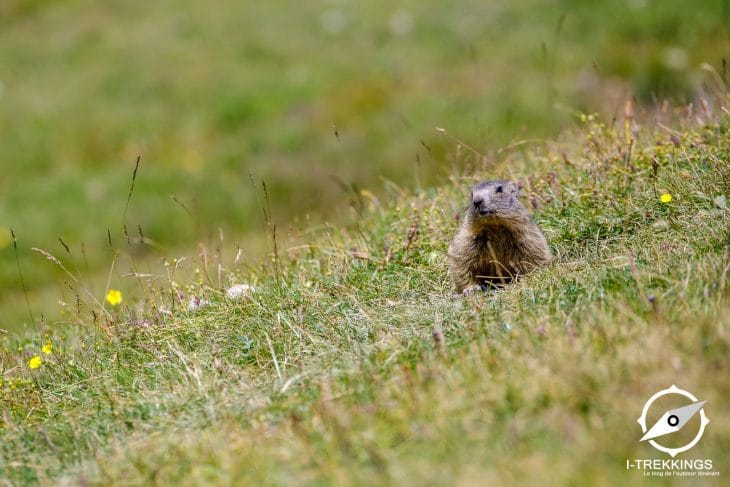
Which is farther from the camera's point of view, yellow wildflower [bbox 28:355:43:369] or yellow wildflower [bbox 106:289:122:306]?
yellow wildflower [bbox 106:289:122:306]

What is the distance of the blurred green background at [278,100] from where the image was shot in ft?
48.0

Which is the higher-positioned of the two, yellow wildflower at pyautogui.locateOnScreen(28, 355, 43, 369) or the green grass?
the green grass

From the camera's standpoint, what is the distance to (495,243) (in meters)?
6.23

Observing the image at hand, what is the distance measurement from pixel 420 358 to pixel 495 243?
1691 millimetres

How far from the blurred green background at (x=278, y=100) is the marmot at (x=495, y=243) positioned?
6.06 m

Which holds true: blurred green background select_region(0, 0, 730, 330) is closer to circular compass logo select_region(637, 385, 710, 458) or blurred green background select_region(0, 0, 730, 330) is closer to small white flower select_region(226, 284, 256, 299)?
small white flower select_region(226, 284, 256, 299)

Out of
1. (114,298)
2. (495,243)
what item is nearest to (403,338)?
(495,243)

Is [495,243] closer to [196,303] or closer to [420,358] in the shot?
[420,358]

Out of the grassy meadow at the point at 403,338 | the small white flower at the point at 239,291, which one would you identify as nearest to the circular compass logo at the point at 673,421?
the grassy meadow at the point at 403,338

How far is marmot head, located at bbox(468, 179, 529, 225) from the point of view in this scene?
19.9 ft

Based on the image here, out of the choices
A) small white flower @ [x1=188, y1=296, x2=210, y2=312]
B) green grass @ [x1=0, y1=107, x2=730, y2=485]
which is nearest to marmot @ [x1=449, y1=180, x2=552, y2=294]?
green grass @ [x1=0, y1=107, x2=730, y2=485]

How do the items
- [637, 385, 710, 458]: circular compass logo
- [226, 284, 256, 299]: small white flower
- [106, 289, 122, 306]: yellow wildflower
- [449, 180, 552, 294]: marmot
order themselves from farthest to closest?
[106, 289, 122, 306]: yellow wildflower
[226, 284, 256, 299]: small white flower
[449, 180, 552, 294]: marmot
[637, 385, 710, 458]: circular compass logo

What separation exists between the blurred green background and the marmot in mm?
6057

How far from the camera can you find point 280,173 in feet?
51.1
